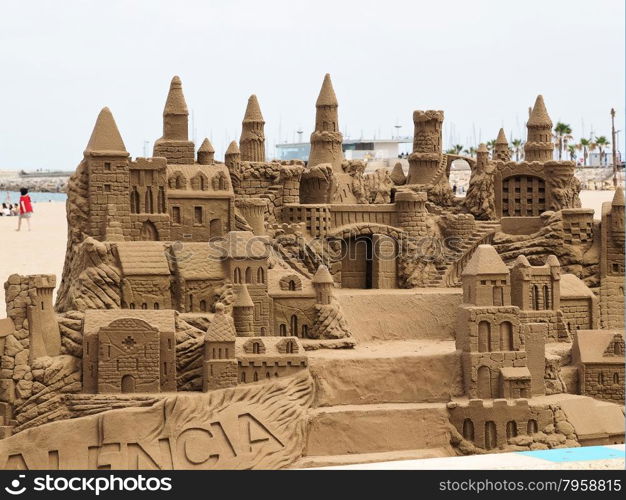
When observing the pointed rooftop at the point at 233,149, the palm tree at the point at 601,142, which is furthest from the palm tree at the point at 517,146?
the pointed rooftop at the point at 233,149

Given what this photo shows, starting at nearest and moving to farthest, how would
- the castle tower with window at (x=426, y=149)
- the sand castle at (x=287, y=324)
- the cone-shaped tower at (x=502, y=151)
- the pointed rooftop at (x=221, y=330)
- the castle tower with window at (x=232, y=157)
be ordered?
1. the sand castle at (x=287, y=324)
2. the pointed rooftop at (x=221, y=330)
3. the castle tower with window at (x=232, y=157)
4. the castle tower with window at (x=426, y=149)
5. the cone-shaped tower at (x=502, y=151)

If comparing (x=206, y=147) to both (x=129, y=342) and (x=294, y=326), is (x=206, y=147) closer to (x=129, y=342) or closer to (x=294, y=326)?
(x=294, y=326)

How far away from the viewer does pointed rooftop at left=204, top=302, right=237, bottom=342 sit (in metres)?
35.8

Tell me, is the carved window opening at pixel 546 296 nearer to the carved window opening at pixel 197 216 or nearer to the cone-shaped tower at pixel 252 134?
the carved window opening at pixel 197 216

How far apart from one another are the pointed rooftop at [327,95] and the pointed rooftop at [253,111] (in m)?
2.36

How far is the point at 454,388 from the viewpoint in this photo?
37.9 meters

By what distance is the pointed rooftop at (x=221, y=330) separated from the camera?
117 feet

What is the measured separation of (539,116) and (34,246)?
18111mm

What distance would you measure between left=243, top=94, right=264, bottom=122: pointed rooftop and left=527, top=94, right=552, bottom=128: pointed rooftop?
30.9ft

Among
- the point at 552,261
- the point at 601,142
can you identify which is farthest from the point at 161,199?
the point at 601,142

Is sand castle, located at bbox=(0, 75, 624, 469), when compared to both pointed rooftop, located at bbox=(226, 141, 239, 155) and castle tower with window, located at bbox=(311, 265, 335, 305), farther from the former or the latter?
pointed rooftop, located at bbox=(226, 141, 239, 155)

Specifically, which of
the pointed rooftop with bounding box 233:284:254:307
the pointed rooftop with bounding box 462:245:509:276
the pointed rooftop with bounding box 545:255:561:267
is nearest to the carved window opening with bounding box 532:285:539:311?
the pointed rooftop with bounding box 545:255:561:267
